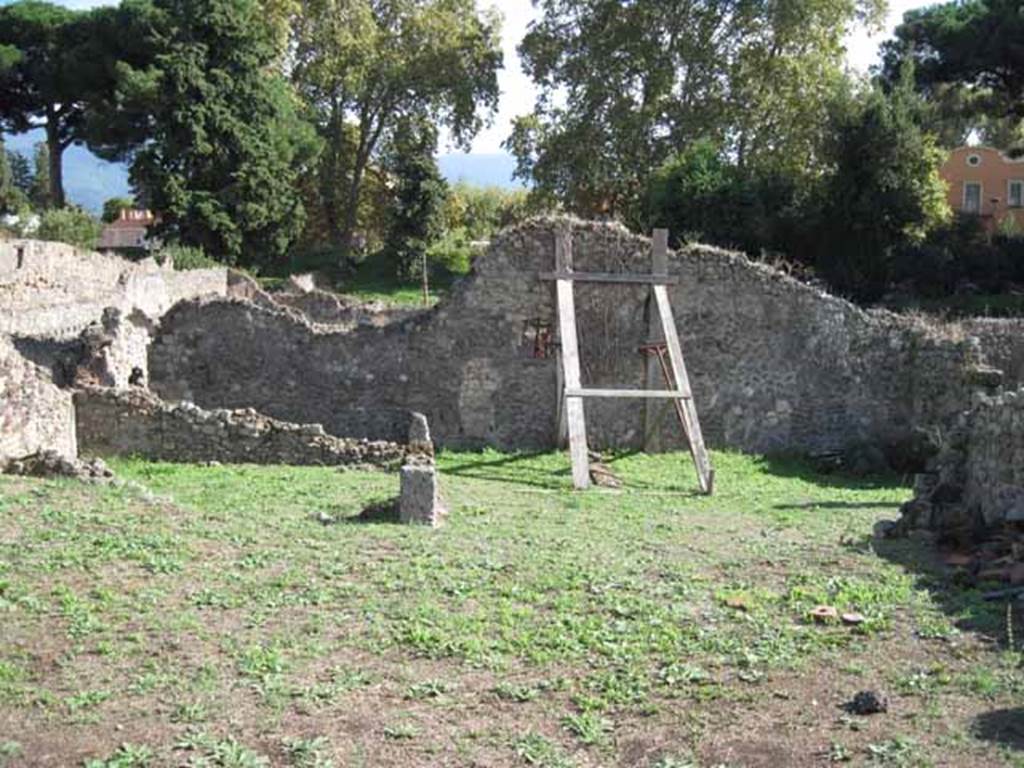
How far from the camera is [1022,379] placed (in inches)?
640

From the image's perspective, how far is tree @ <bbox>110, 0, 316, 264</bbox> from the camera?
1417 inches

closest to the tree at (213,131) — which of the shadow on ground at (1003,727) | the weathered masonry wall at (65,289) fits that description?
the weathered masonry wall at (65,289)

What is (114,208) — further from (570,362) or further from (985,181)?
(570,362)

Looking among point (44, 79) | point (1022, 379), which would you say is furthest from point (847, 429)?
point (44, 79)

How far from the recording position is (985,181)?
143 ft

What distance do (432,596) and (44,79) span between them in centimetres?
4378

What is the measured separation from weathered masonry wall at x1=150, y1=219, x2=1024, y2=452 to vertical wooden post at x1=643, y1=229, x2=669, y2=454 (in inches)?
5.0

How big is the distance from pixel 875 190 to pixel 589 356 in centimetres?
1600

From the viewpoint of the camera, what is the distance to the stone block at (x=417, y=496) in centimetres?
965

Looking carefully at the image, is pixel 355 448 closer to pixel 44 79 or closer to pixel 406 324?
pixel 406 324

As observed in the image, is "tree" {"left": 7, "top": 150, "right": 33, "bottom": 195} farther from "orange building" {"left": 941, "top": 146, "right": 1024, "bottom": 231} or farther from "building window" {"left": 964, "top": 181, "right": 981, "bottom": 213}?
"building window" {"left": 964, "top": 181, "right": 981, "bottom": 213}

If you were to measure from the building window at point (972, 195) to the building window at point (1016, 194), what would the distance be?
1.09 m

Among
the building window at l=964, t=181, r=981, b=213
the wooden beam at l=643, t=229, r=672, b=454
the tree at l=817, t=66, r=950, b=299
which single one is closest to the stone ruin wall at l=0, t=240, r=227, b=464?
the wooden beam at l=643, t=229, r=672, b=454

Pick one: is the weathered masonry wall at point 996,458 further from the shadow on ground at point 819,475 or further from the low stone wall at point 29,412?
the low stone wall at point 29,412
